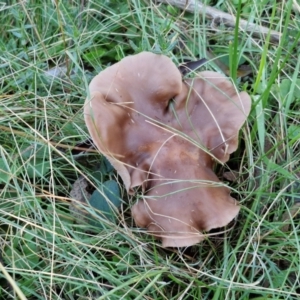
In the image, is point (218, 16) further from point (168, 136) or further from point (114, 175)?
point (114, 175)

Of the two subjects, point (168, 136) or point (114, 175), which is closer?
point (168, 136)

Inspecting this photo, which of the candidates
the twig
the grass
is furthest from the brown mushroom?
the twig

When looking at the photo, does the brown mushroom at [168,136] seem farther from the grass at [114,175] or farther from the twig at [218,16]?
the twig at [218,16]

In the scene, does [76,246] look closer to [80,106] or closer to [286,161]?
[80,106]

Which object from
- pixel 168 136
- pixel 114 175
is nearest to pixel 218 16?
pixel 168 136

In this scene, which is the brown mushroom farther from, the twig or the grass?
the twig

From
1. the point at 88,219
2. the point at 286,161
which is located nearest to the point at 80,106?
the point at 88,219
